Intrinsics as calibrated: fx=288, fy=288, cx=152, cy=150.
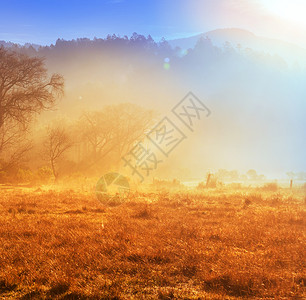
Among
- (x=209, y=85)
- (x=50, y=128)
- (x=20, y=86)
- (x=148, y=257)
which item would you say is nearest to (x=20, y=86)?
(x=20, y=86)

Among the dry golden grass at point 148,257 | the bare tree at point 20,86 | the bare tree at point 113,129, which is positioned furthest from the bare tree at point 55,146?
the dry golden grass at point 148,257

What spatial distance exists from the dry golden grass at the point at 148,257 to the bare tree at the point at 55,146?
58.9 feet

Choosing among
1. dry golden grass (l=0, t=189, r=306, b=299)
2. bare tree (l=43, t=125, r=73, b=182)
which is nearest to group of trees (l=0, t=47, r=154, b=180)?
bare tree (l=43, t=125, r=73, b=182)

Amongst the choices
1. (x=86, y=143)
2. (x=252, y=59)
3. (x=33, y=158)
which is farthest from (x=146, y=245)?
(x=252, y=59)

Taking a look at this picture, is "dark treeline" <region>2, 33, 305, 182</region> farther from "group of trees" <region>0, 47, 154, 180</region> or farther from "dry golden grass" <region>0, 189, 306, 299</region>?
"dry golden grass" <region>0, 189, 306, 299</region>

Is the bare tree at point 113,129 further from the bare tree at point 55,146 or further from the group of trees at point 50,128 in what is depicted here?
the bare tree at point 55,146

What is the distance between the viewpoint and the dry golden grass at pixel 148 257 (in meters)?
4.54

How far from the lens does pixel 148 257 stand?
5961 mm

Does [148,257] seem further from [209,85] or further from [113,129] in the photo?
[209,85]

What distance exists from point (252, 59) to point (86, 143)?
11534cm

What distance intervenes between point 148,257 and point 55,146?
24.8 metres

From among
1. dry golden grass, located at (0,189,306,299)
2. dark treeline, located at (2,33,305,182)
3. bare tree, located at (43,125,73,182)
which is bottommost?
dry golden grass, located at (0,189,306,299)

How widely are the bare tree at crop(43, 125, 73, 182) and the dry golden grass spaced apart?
18.0m

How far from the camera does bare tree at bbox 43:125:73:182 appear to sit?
28156 millimetres
